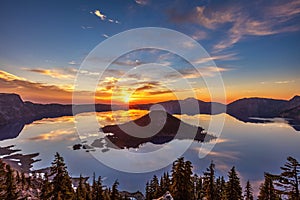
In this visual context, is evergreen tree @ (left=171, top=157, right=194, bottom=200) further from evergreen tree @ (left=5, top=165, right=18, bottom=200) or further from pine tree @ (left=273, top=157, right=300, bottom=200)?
evergreen tree @ (left=5, top=165, right=18, bottom=200)

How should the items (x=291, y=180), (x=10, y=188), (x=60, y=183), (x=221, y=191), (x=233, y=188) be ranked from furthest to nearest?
(x=221, y=191) → (x=233, y=188) → (x=10, y=188) → (x=60, y=183) → (x=291, y=180)

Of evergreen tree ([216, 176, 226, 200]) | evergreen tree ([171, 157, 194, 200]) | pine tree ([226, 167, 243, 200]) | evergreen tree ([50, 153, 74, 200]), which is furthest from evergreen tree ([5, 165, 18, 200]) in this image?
evergreen tree ([216, 176, 226, 200])

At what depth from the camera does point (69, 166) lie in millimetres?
132500

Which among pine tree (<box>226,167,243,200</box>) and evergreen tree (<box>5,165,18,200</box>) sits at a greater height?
evergreen tree (<box>5,165,18,200</box>)

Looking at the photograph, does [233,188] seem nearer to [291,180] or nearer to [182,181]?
[182,181]

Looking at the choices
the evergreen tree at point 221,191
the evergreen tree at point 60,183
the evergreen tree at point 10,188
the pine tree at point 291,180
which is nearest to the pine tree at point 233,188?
the evergreen tree at point 221,191

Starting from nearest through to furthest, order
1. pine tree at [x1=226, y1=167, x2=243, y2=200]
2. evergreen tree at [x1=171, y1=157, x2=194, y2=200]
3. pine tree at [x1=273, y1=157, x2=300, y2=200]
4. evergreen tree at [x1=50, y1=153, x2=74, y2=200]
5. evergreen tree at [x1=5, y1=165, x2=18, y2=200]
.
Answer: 1. pine tree at [x1=273, y1=157, x2=300, y2=200]
2. evergreen tree at [x1=50, y1=153, x2=74, y2=200]
3. evergreen tree at [x1=5, y1=165, x2=18, y2=200]
4. evergreen tree at [x1=171, y1=157, x2=194, y2=200]
5. pine tree at [x1=226, y1=167, x2=243, y2=200]

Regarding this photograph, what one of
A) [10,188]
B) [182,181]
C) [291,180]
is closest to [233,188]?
[182,181]

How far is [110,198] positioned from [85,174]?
85.5 metres

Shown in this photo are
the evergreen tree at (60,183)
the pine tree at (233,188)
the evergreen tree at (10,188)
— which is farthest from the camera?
the pine tree at (233,188)

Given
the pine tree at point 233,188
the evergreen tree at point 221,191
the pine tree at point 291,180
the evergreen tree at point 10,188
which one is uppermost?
the pine tree at point 291,180

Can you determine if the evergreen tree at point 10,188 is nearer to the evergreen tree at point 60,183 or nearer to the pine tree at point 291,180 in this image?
the evergreen tree at point 60,183

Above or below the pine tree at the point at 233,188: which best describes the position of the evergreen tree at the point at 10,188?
above

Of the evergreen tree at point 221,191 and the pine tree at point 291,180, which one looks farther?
the evergreen tree at point 221,191
